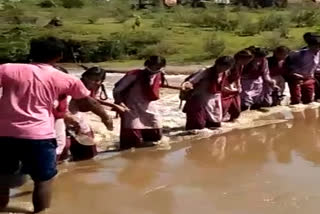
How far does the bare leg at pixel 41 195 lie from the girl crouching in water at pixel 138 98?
98.4 inches

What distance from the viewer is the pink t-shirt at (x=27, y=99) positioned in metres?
5.29

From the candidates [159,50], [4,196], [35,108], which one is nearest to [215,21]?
[159,50]

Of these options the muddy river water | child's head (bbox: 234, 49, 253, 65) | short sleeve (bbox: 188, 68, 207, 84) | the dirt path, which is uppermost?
child's head (bbox: 234, 49, 253, 65)

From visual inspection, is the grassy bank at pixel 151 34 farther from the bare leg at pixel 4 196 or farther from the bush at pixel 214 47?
the bare leg at pixel 4 196

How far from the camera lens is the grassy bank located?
22.0 m

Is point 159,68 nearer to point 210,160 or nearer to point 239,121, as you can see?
point 210,160

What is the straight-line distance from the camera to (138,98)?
26.7 ft

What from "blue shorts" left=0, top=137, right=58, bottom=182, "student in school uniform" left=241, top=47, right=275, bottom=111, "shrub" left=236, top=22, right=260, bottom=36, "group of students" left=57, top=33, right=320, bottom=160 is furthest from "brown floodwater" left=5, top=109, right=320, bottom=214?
"shrub" left=236, top=22, right=260, bottom=36

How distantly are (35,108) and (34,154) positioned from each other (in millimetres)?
333

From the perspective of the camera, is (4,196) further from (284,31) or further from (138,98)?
(284,31)

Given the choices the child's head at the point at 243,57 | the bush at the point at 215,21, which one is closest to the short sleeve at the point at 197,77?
the child's head at the point at 243,57

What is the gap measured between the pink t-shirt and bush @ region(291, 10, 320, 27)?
24.5 meters

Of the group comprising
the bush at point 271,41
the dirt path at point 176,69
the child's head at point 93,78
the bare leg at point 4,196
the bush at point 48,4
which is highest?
the child's head at point 93,78

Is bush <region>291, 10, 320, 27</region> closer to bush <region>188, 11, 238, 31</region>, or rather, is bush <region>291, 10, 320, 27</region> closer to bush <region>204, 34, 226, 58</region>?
bush <region>188, 11, 238, 31</region>
